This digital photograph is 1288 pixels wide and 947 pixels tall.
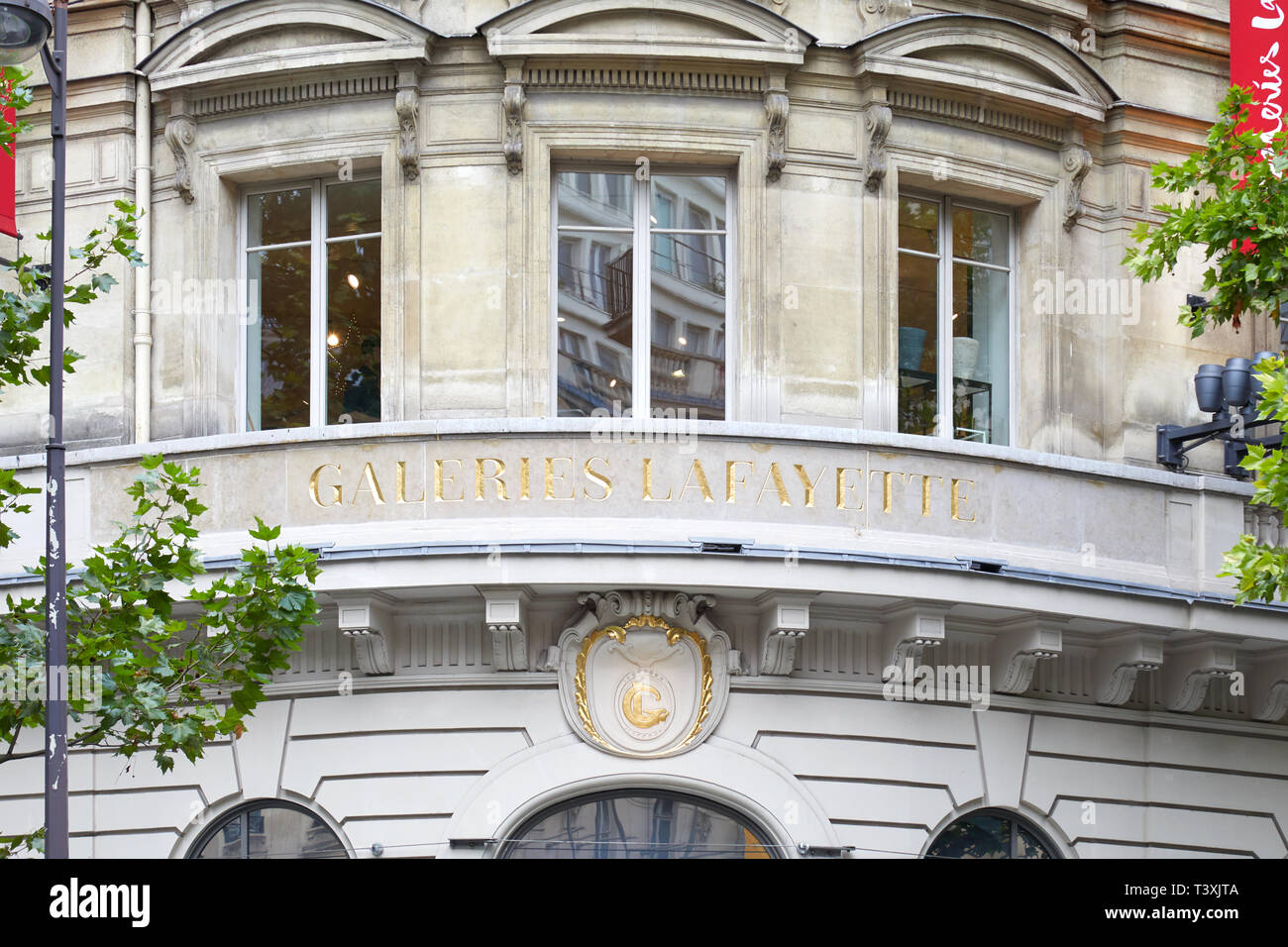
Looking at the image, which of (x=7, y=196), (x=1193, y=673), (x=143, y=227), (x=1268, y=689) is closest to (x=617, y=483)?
(x=143, y=227)

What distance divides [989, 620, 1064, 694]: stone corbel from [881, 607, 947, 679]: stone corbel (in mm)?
684

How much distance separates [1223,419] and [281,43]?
8961 mm

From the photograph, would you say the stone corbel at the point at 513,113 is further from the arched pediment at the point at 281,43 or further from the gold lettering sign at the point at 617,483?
the gold lettering sign at the point at 617,483

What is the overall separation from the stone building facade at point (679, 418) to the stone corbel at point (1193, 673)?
0.10 feet

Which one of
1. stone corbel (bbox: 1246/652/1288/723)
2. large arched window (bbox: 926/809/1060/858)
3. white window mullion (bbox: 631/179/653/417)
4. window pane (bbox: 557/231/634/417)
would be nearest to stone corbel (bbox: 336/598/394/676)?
window pane (bbox: 557/231/634/417)

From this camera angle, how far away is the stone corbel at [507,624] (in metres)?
16.0

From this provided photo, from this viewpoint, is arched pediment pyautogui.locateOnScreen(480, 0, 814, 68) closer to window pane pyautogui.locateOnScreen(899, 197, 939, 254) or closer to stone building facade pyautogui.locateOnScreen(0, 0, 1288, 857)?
stone building facade pyautogui.locateOnScreen(0, 0, 1288, 857)

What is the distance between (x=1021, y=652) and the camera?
55.6 ft

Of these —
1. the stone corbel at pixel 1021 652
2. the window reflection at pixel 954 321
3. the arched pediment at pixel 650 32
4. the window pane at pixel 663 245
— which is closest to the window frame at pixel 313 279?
the arched pediment at pixel 650 32

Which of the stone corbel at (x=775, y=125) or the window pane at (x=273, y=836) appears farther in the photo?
the stone corbel at (x=775, y=125)

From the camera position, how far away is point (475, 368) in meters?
17.3
